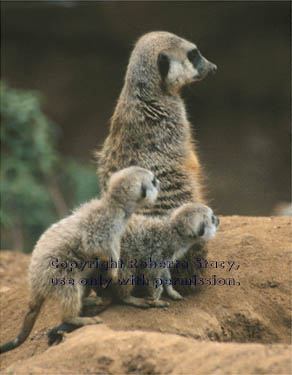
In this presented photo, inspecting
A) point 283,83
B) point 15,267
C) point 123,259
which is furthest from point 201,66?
point 283,83

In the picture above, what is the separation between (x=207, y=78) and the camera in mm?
9883

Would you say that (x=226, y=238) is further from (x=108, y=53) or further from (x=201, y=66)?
(x=108, y=53)

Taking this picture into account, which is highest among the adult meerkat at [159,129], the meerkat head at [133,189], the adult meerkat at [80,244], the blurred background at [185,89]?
Answer: the blurred background at [185,89]

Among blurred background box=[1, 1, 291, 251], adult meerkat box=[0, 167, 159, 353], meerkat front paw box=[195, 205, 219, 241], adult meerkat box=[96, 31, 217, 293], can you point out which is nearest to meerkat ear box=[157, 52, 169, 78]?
adult meerkat box=[96, 31, 217, 293]

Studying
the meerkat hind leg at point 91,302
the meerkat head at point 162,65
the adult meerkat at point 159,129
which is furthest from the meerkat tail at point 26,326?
the meerkat head at point 162,65

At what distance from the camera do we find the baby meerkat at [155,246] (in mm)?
2906

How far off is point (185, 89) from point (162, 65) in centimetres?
496

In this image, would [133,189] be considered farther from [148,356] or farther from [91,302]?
[148,356]

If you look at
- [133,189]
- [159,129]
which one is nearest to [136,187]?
[133,189]

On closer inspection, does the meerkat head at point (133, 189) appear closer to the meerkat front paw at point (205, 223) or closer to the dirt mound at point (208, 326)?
the meerkat front paw at point (205, 223)

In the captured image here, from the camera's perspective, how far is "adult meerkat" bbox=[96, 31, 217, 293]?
10.6 ft

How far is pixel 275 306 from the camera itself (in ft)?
10.5

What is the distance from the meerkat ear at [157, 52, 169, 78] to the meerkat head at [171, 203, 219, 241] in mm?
847

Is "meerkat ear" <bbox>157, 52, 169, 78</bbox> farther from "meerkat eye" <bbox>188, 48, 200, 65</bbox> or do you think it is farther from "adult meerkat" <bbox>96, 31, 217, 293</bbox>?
"meerkat eye" <bbox>188, 48, 200, 65</bbox>
